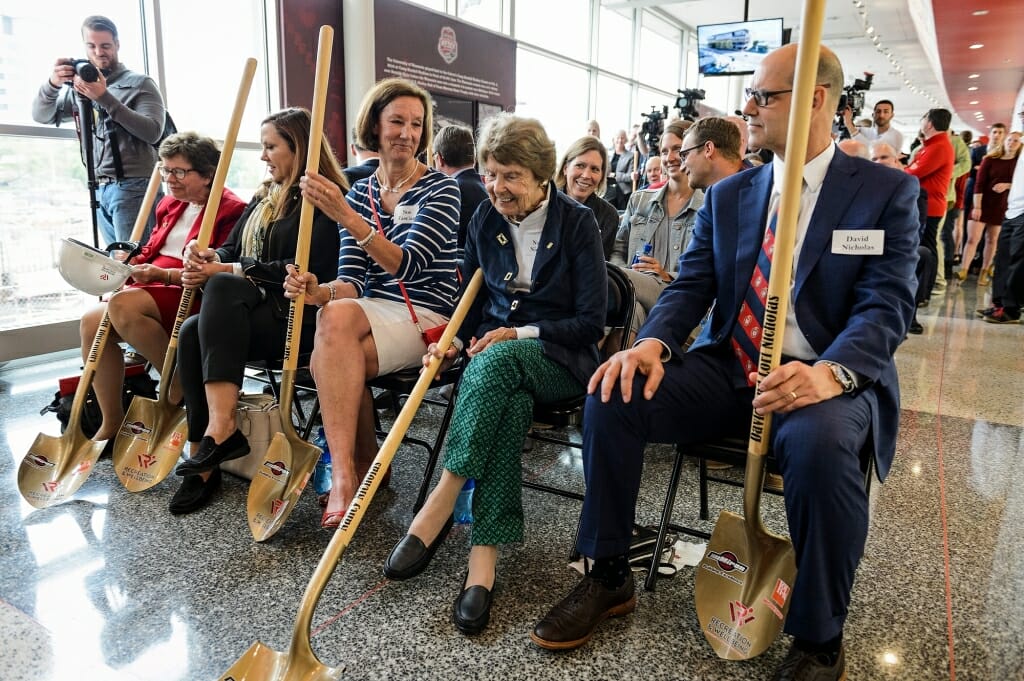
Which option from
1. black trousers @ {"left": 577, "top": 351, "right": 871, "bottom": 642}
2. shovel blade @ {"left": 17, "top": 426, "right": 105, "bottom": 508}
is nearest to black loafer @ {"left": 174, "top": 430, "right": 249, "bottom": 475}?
shovel blade @ {"left": 17, "top": 426, "right": 105, "bottom": 508}

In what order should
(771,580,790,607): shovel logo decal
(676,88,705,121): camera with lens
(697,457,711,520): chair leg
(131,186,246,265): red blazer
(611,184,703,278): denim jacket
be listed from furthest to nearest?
(676,88,705,121): camera with lens → (611,184,703,278): denim jacket → (131,186,246,265): red blazer → (697,457,711,520): chair leg → (771,580,790,607): shovel logo decal

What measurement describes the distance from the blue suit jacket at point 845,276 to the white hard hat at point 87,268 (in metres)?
1.80

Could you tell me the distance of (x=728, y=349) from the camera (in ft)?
5.57

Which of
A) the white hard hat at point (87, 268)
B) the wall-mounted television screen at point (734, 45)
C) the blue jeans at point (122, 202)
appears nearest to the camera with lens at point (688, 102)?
the wall-mounted television screen at point (734, 45)

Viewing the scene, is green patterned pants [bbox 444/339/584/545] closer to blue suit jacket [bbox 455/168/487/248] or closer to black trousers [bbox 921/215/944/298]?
blue suit jacket [bbox 455/168/487/248]

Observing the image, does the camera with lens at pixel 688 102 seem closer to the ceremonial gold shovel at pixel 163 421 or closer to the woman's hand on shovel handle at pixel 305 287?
the ceremonial gold shovel at pixel 163 421

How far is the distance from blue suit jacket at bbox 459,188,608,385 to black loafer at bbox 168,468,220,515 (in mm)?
1034

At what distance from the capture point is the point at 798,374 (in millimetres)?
1353

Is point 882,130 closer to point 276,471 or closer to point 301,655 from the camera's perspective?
point 276,471

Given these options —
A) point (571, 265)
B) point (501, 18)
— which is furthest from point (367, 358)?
point (501, 18)

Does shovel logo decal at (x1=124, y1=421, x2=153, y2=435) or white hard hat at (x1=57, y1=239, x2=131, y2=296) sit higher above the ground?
white hard hat at (x1=57, y1=239, x2=131, y2=296)

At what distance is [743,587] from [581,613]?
13.9 inches

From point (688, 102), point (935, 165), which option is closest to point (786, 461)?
point (688, 102)

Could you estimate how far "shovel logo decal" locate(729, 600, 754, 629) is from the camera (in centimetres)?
142
